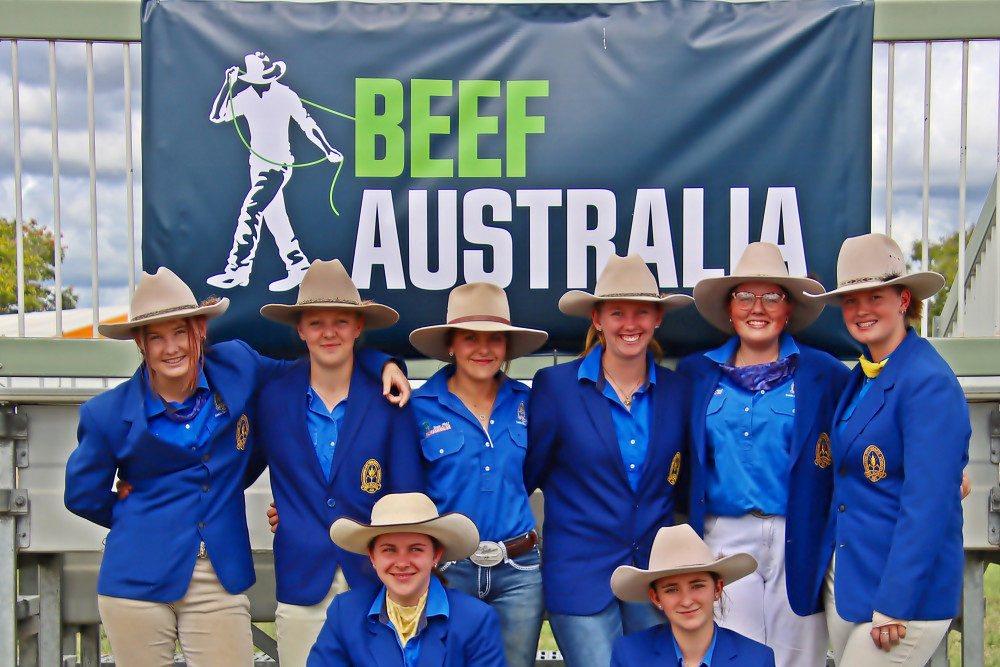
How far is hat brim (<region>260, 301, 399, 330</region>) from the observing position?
10.2 ft

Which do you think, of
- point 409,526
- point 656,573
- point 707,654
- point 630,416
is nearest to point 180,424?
point 409,526

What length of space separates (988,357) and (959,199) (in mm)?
695

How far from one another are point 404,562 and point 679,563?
82cm

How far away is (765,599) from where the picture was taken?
299 cm

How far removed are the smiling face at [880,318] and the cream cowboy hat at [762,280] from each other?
0.88 feet

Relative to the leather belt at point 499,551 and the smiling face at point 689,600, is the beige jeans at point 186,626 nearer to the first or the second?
the leather belt at point 499,551

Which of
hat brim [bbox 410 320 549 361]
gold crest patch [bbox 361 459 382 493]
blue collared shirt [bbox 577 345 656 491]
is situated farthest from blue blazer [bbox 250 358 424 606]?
blue collared shirt [bbox 577 345 656 491]

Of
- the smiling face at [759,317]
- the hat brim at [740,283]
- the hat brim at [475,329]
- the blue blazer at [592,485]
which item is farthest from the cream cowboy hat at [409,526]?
the hat brim at [740,283]

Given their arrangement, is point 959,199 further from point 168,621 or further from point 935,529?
point 168,621

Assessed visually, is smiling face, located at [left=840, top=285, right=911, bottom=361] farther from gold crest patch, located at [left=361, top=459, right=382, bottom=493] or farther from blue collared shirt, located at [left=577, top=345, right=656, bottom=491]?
gold crest patch, located at [left=361, top=459, right=382, bottom=493]

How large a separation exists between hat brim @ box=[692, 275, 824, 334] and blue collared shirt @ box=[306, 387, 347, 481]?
1392mm

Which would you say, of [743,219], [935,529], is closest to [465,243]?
[743,219]

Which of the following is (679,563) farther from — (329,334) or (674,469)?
(329,334)

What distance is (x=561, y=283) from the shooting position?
3898 mm
